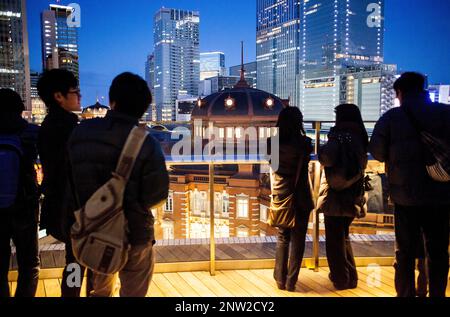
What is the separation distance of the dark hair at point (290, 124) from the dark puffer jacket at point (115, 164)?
132 centimetres

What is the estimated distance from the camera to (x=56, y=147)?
2.10 meters

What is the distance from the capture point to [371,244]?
3.94 meters

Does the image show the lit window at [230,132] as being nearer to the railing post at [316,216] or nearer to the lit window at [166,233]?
the lit window at [166,233]

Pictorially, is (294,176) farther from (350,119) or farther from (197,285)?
(197,285)

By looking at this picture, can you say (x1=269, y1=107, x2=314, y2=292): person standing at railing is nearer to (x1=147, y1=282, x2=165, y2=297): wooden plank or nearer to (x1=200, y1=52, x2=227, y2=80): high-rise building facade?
(x1=147, y1=282, x2=165, y2=297): wooden plank

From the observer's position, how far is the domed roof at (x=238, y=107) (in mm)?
44656

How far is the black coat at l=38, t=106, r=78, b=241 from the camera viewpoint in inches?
82.7

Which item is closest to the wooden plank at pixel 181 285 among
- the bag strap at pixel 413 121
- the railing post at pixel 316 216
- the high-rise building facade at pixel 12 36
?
the railing post at pixel 316 216

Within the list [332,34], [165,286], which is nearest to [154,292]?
[165,286]

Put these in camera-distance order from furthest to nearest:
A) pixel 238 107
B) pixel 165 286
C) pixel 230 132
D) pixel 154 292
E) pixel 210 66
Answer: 1. pixel 210 66
2. pixel 238 107
3. pixel 230 132
4. pixel 165 286
5. pixel 154 292

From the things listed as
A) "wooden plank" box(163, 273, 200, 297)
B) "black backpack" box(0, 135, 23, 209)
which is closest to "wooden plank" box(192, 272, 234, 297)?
"wooden plank" box(163, 273, 200, 297)

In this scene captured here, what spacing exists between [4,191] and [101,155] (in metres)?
0.85

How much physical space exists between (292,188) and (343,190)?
1.35 ft
